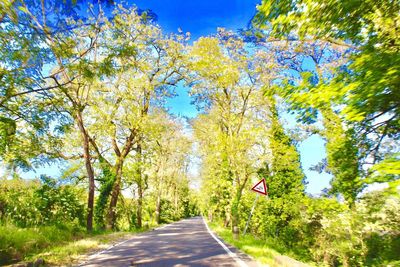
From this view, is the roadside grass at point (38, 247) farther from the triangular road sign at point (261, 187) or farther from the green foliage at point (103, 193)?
the green foliage at point (103, 193)

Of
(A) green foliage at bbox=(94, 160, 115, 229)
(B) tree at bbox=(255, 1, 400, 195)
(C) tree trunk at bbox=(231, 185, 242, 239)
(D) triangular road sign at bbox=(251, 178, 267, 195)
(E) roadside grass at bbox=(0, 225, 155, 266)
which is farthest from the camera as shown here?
(A) green foliage at bbox=(94, 160, 115, 229)

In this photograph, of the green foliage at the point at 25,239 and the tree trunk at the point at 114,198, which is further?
the tree trunk at the point at 114,198

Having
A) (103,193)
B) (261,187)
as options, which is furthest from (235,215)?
(103,193)

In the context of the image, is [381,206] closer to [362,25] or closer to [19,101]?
[362,25]

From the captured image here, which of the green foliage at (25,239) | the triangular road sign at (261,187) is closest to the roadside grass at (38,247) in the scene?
the green foliage at (25,239)

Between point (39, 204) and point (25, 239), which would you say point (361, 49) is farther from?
point (39, 204)

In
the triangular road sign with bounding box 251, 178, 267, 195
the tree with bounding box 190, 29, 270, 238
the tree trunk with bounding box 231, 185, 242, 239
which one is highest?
the tree with bounding box 190, 29, 270, 238

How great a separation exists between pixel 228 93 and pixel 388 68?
53.0ft

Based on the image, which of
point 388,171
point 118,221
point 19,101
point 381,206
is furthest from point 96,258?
point 118,221

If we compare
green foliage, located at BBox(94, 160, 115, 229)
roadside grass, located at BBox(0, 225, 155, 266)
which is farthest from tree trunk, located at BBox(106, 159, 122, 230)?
roadside grass, located at BBox(0, 225, 155, 266)

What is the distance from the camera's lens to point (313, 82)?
496 cm

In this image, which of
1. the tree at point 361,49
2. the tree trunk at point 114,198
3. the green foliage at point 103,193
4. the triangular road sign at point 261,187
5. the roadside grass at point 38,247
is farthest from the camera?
the green foliage at point 103,193

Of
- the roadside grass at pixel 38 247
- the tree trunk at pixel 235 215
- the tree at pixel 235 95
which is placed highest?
the tree at pixel 235 95

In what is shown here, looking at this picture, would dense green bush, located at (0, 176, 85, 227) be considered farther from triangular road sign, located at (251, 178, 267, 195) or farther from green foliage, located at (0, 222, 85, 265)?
triangular road sign, located at (251, 178, 267, 195)
